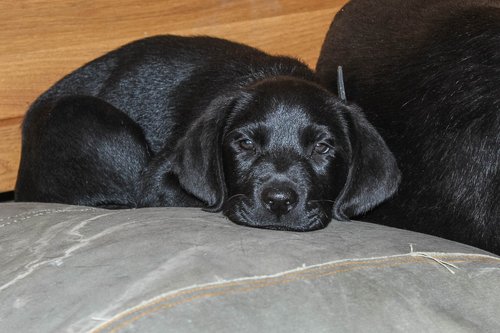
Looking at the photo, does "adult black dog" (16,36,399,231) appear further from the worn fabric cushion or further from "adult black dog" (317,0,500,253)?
the worn fabric cushion

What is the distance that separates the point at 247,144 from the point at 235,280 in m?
1.12

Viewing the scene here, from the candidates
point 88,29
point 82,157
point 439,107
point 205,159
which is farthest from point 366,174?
point 88,29

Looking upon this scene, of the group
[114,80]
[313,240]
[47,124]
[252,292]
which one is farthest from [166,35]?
[252,292]

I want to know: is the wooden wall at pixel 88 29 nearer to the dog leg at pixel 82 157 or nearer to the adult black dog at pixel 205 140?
the adult black dog at pixel 205 140

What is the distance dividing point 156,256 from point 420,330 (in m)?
0.55

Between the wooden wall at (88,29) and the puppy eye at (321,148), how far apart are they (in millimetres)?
1192

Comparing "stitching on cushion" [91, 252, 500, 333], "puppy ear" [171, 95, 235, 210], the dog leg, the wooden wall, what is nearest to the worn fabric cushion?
"stitching on cushion" [91, 252, 500, 333]

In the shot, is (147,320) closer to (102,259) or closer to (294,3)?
(102,259)

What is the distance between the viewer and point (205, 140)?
273cm

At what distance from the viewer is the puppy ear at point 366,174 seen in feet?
8.50

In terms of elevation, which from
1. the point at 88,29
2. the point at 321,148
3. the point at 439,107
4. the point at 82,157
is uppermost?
the point at 88,29

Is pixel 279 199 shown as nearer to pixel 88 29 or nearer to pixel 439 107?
pixel 439 107

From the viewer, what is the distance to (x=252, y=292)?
1565 mm

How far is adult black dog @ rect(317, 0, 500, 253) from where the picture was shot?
7.76ft
